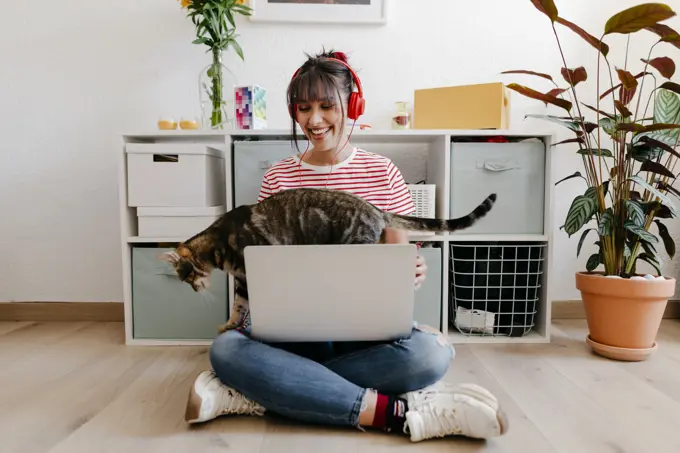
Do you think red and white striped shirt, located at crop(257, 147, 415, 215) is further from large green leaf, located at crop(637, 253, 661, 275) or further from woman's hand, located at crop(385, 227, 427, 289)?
large green leaf, located at crop(637, 253, 661, 275)

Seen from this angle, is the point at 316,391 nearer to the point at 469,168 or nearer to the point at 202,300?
the point at 202,300

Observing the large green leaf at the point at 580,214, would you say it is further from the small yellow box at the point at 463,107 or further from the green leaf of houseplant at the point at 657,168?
the small yellow box at the point at 463,107

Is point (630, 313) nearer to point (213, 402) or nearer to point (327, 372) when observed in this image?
point (327, 372)

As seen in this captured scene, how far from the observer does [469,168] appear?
174 centimetres

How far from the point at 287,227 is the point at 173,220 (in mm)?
859

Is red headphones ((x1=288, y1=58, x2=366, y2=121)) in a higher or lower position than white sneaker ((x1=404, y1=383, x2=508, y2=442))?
higher

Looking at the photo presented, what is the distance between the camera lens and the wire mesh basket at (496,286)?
1766mm

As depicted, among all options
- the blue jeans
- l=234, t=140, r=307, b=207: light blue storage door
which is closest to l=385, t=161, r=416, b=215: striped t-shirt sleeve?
the blue jeans

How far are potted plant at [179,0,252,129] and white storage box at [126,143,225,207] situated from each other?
0.19m

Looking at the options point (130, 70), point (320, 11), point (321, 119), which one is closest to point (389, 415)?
point (321, 119)

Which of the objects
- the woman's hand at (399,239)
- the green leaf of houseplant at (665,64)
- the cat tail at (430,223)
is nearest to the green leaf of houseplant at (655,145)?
the green leaf of houseplant at (665,64)

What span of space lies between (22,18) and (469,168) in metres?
1.96

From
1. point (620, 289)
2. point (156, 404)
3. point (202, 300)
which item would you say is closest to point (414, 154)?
point (620, 289)

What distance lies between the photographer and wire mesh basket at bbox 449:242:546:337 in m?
1.77
